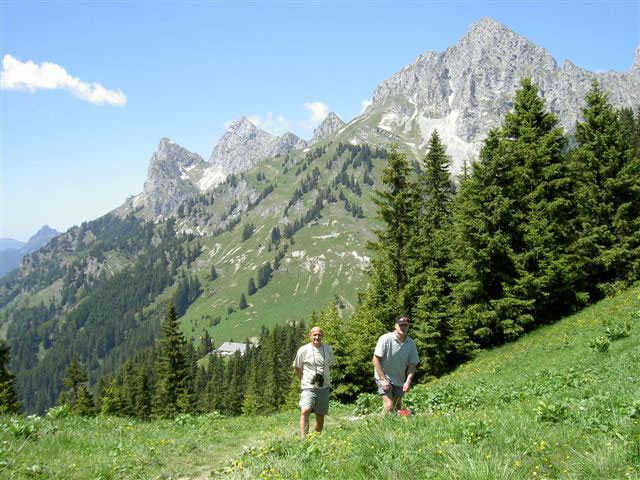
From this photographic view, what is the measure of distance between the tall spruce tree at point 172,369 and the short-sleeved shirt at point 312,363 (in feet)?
142

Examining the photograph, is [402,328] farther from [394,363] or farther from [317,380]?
[317,380]

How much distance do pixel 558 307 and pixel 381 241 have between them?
12.7 metres

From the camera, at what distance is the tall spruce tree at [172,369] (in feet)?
168

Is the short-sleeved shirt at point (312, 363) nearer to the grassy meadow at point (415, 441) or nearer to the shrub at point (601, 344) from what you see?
the grassy meadow at point (415, 441)

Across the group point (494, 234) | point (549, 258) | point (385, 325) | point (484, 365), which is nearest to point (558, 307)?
point (549, 258)

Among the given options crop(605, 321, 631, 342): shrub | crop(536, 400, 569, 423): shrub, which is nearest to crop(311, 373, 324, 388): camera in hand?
crop(536, 400, 569, 423): shrub

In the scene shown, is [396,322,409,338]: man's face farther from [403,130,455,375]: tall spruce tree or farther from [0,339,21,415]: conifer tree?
[0,339,21,415]: conifer tree

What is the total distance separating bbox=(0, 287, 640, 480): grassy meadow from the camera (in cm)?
555

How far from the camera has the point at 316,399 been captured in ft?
37.0

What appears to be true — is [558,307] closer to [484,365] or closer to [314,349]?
[484,365]

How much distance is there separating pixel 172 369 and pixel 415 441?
169 ft

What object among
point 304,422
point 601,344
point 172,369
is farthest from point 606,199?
point 172,369

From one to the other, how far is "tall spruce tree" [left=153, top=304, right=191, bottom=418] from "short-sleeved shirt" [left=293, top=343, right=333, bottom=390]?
1700 inches

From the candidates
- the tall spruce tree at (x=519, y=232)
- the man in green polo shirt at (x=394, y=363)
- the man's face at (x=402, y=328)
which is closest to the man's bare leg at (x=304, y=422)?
the man in green polo shirt at (x=394, y=363)
